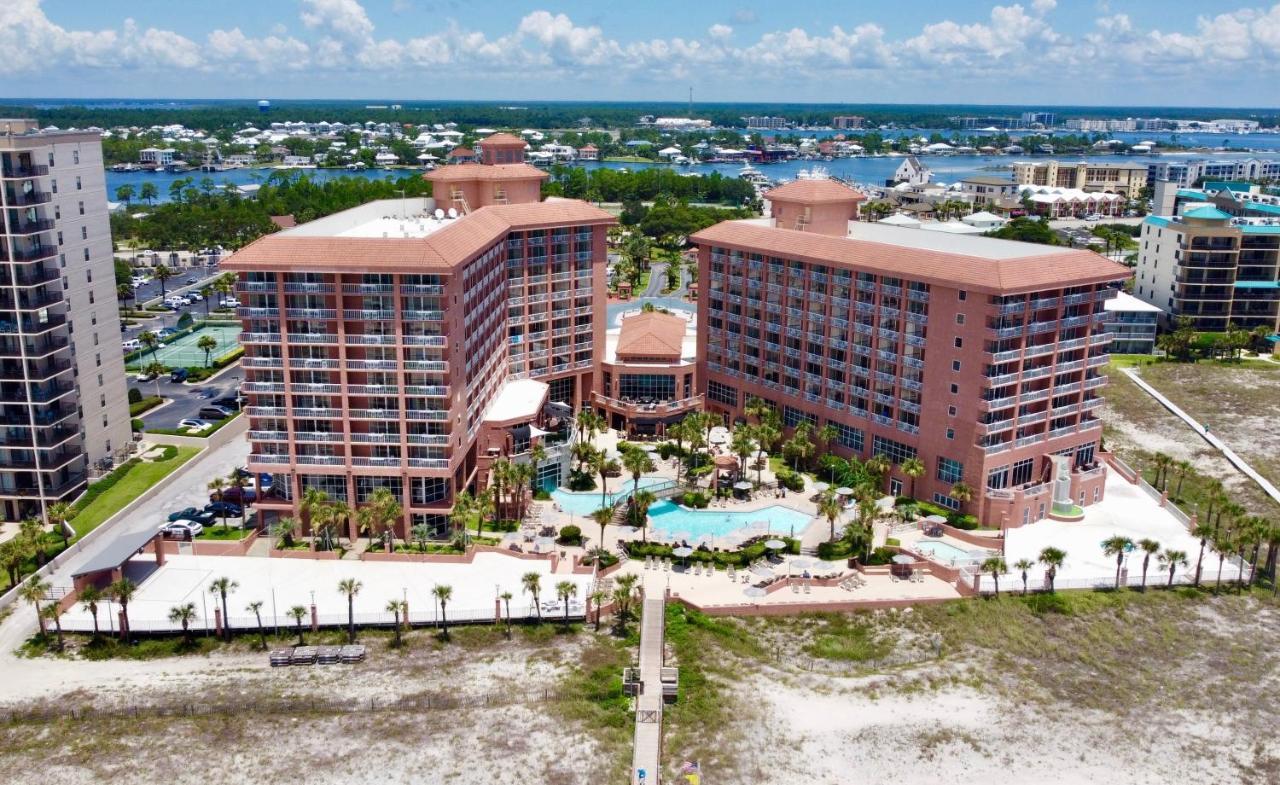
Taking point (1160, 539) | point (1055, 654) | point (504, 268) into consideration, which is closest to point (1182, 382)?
point (1160, 539)

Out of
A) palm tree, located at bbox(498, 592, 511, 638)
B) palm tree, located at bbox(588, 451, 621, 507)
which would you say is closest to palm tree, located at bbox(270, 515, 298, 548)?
palm tree, located at bbox(498, 592, 511, 638)

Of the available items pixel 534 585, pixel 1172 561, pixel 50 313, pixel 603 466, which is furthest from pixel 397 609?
pixel 1172 561

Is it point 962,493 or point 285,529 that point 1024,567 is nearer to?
point 962,493

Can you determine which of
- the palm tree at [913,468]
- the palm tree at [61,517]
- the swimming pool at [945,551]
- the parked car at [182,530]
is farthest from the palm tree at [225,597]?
the palm tree at [913,468]

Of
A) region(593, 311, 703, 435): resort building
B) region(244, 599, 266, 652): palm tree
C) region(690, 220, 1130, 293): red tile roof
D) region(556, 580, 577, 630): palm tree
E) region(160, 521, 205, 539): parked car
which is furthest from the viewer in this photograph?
region(593, 311, 703, 435): resort building

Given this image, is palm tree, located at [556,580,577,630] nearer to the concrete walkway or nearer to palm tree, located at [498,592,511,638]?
palm tree, located at [498,592,511,638]


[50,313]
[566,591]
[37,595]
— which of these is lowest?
[566,591]
